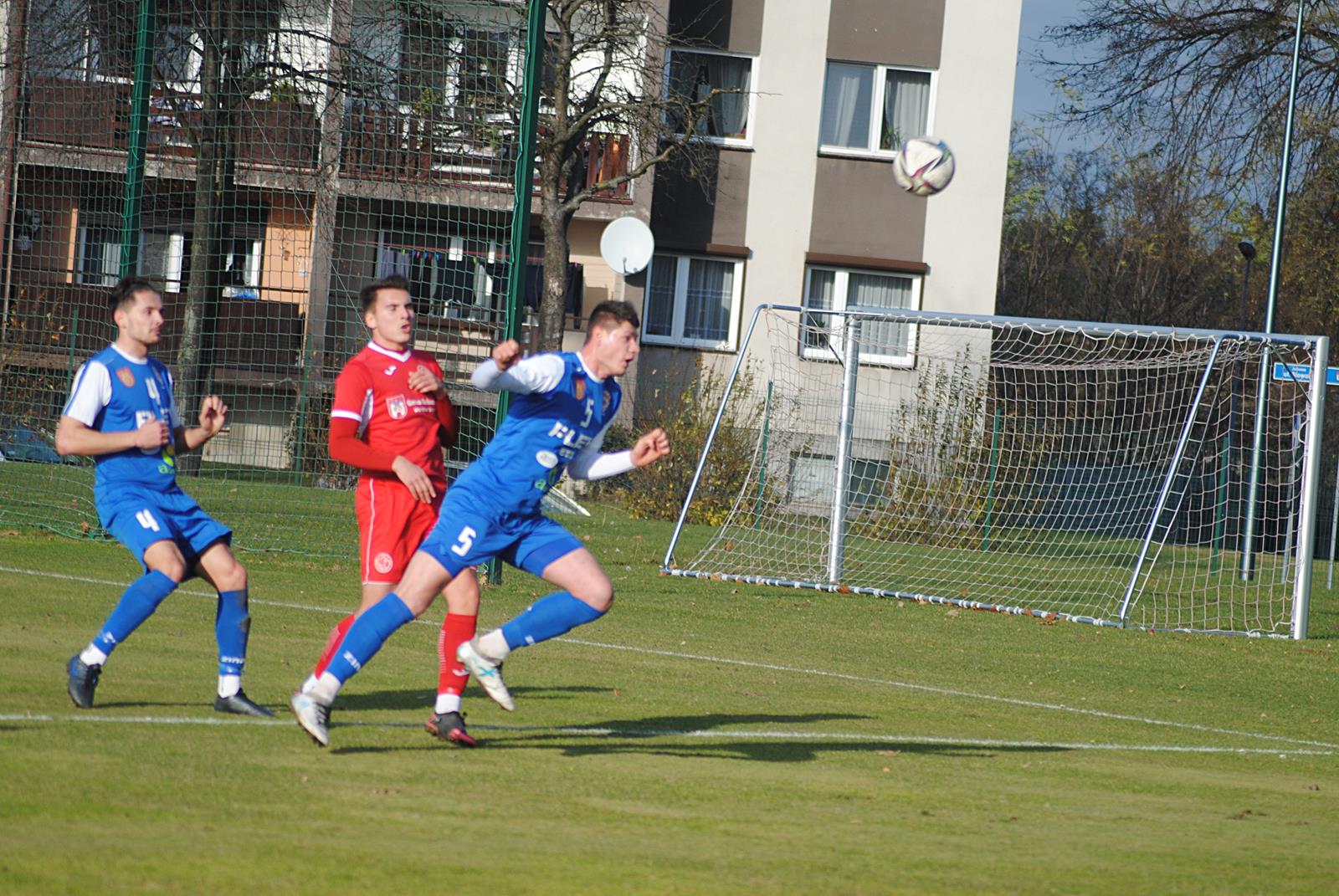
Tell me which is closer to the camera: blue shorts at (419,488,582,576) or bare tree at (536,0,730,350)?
blue shorts at (419,488,582,576)

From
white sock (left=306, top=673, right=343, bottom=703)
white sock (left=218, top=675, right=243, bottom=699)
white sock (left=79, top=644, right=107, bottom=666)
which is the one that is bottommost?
white sock (left=218, top=675, right=243, bottom=699)

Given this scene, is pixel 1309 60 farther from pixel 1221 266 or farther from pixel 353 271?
pixel 1221 266

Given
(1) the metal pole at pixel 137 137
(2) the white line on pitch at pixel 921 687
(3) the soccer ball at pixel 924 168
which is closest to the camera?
(2) the white line on pitch at pixel 921 687

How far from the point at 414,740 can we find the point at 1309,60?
2299 centimetres

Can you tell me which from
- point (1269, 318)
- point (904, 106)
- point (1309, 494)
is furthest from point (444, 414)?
point (904, 106)

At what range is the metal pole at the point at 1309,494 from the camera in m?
14.0

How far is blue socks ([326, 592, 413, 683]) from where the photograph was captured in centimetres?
593

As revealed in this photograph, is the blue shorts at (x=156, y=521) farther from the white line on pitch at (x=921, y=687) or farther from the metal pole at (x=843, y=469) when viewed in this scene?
the metal pole at (x=843, y=469)

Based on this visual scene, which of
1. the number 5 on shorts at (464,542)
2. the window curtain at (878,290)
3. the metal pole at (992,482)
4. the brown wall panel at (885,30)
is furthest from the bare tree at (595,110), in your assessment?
the number 5 on shorts at (464,542)

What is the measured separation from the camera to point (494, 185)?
641 inches

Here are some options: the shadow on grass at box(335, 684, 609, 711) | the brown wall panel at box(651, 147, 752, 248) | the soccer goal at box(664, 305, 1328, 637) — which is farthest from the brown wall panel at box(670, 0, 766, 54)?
the shadow on grass at box(335, 684, 609, 711)

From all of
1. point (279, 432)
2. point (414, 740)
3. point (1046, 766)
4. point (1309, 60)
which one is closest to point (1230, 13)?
point (1309, 60)

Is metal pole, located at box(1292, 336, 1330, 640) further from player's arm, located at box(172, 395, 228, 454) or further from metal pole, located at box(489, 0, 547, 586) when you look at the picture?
player's arm, located at box(172, 395, 228, 454)

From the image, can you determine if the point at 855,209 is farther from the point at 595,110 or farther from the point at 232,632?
the point at 232,632
